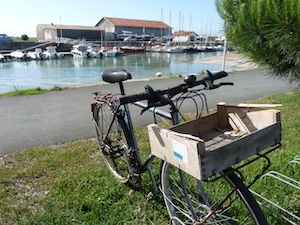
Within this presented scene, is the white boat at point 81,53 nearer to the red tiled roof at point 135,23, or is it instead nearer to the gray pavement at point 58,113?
the red tiled roof at point 135,23

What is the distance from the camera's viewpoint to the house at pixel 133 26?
2704 inches

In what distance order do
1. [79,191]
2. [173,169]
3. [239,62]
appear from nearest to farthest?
[173,169] < [79,191] < [239,62]

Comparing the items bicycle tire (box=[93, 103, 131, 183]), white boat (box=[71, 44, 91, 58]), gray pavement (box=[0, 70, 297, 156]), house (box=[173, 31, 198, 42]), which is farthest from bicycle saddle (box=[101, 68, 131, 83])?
house (box=[173, 31, 198, 42])

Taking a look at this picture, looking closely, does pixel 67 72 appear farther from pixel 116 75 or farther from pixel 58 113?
pixel 116 75

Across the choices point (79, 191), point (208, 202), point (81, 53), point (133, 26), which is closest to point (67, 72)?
point (81, 53)

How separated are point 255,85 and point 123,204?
826 centimetres

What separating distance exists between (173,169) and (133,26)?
72801 mm

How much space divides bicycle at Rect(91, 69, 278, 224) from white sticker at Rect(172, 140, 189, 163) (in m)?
0.21

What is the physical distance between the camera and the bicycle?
1592 millimetres

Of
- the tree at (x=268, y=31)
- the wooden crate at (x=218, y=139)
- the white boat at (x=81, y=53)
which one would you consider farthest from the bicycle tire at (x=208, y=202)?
the white boat at (x=81, y=53)

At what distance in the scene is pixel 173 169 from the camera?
→ 88.8 inches

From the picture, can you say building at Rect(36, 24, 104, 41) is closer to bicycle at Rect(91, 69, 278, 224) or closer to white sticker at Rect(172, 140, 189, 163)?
bicycle at Rect(91, 69, 278, 224)

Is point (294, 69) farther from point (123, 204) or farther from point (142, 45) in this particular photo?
point (142, 45)

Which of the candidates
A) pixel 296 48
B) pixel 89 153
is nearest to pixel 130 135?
pixel 89 153
